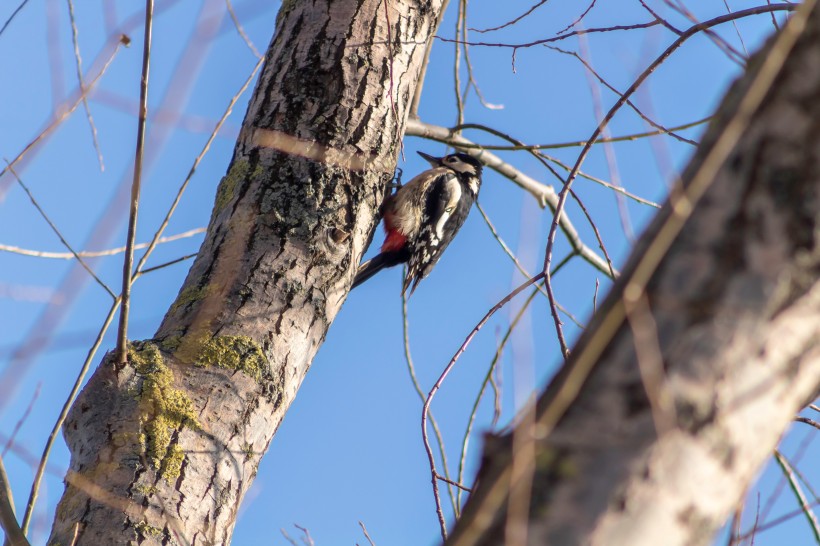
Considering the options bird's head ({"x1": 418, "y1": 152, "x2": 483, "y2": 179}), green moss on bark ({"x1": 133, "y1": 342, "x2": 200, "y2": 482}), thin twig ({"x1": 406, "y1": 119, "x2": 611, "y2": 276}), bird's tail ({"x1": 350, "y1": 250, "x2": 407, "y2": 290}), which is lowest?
green moss on bark ({"x1": 133, "y1": 342, "x2": 200, "y2": 482})

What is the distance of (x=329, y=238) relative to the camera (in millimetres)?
2666

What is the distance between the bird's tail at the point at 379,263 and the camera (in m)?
4.52

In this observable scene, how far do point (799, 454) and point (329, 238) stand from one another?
164 centimetres

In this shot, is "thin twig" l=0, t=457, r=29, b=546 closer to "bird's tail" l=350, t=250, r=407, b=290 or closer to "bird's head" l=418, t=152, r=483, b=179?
"bird's tail" l=350, t=250, r=407, b=290

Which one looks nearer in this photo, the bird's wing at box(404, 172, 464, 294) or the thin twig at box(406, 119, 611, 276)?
the thin twig at box(406, 119, 611, 276)

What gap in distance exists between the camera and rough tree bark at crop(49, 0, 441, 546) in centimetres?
211

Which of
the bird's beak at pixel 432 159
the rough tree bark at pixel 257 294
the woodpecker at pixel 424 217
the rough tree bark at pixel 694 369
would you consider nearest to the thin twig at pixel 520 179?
the rough tree bark at pixel 257 294

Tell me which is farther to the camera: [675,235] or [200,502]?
[200,502]

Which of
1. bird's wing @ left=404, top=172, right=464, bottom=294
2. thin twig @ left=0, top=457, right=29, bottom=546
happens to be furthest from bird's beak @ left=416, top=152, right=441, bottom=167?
thin twig @ left=0, top=457, right=29, bottom=546

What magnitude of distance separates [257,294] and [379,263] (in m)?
2.32

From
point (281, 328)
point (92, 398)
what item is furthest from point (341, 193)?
point (92, 398)

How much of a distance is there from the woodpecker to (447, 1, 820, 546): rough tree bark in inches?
138

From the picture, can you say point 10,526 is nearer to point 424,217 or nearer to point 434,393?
point 434,393

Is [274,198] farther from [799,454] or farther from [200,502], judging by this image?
[799,454]
